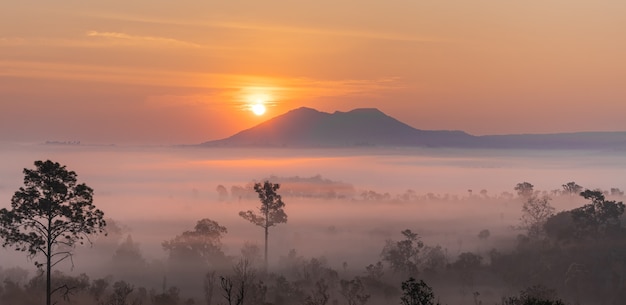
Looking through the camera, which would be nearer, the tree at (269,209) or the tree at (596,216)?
the tree at (269,209)

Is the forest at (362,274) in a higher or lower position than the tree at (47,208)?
lower

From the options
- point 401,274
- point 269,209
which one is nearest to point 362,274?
point 401,274

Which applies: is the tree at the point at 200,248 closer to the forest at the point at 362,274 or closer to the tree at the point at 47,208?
the forest at the point at 362,274

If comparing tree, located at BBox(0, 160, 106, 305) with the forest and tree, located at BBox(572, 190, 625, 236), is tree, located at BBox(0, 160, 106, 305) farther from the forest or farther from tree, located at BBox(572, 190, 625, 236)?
tree, located at BBox(572, 190, 625, 236)

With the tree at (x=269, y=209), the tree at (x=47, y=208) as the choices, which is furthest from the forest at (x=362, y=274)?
the tree at (x=47, y=208)

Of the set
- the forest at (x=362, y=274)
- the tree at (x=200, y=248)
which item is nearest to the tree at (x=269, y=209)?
the forest at (x=362, y=274)

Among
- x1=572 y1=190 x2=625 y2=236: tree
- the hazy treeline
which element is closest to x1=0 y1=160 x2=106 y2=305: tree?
the hazy treeline

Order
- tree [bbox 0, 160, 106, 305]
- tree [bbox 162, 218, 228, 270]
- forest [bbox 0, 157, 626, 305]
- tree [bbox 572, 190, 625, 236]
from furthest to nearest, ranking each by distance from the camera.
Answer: tree [bbox 162, 218, 228, 270] < tree [bbox 572, 190, 625, 236] < forest [bbox 0, 157, 626, 305] < tree [bbox 0, 160, 106, 305]

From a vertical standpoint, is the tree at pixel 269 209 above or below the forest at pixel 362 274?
above

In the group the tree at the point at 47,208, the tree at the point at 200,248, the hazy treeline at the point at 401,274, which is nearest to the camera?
the tree at the point at 47,208

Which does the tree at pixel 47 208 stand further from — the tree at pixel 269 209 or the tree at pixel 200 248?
the tree at pixel 200 248

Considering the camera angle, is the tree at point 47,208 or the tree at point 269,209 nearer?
the tree at point 47,208

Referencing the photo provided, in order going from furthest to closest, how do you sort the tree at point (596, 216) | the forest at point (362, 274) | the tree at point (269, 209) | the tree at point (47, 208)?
the tree at point (596, 216)
the tree at point (269, 209)
the forest at point (362, 274)
the tree at point (47, 208)

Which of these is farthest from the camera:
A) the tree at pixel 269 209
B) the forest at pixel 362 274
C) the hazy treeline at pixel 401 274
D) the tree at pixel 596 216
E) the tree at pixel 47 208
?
the tree at pixel 596 216
